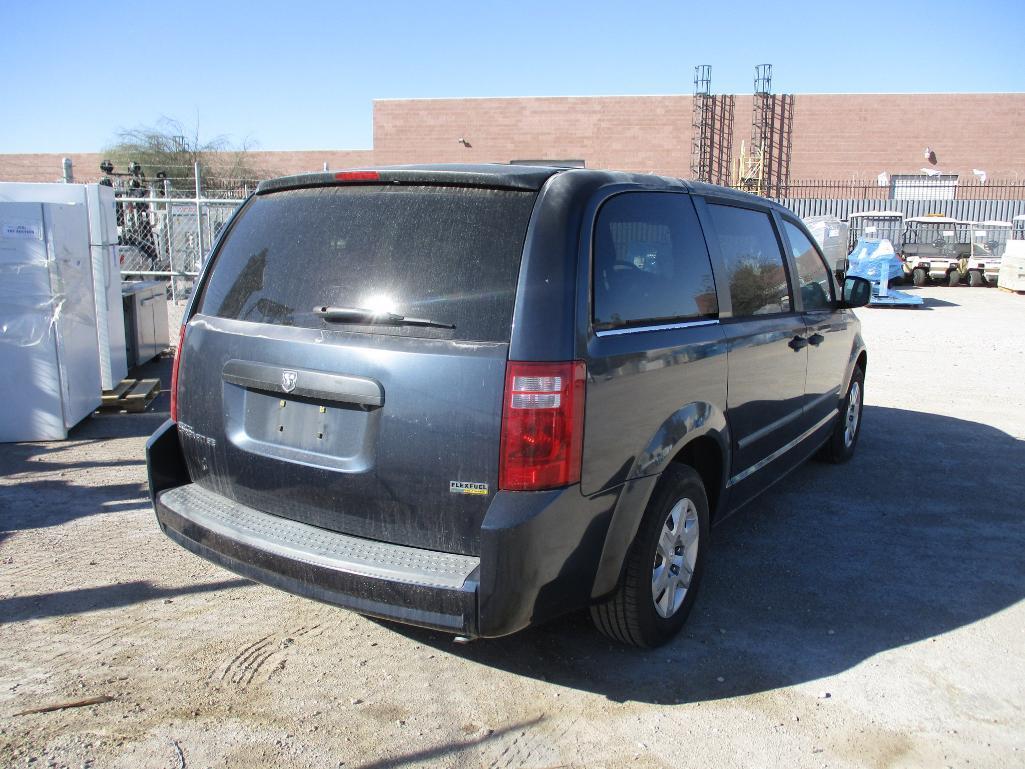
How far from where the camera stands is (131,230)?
16344 mm

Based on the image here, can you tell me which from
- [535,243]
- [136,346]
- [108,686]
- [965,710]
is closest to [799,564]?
[965,710]

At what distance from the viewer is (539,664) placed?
338cm

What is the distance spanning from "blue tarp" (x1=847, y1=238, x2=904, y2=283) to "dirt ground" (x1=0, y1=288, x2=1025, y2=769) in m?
15.7

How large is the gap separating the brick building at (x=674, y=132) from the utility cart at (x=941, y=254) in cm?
1282

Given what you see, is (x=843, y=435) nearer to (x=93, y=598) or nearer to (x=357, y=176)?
(x=357, y=176)

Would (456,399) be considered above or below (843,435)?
above

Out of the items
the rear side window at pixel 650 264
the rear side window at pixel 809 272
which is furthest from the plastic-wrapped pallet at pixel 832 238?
the rear side window at pixel 650 264

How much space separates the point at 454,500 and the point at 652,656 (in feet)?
4.20

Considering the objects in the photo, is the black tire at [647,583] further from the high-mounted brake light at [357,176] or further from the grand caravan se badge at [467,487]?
the high-mounted brake light at [357,176]

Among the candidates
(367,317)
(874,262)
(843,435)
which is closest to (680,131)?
(874,262)

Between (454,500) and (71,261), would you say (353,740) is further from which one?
(71,261)

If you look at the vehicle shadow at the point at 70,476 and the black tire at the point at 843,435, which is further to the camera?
the black tire at the point at 843,435

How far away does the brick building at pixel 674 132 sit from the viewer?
37.8 meters

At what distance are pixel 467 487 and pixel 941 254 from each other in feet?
87.4
